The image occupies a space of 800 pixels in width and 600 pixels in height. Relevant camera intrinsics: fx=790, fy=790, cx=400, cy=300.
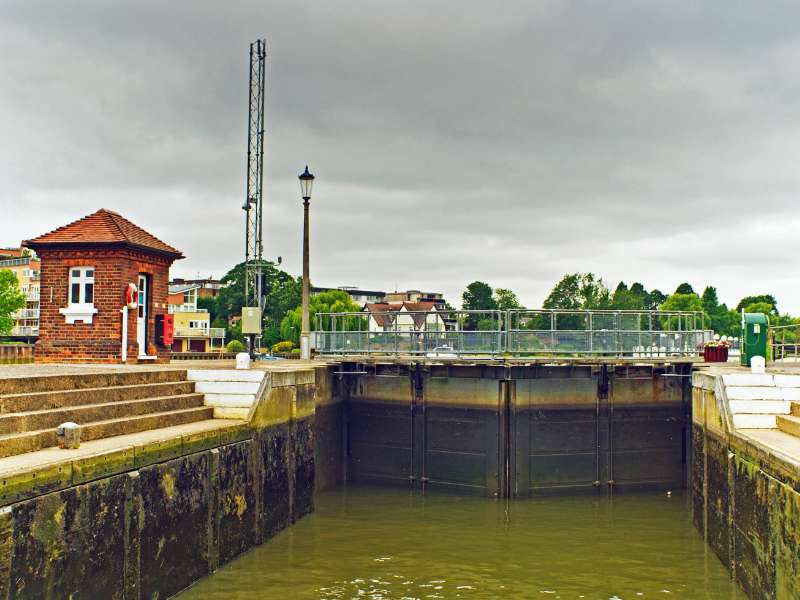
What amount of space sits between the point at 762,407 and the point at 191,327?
8515 centimetres

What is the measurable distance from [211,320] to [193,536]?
95.2 meters

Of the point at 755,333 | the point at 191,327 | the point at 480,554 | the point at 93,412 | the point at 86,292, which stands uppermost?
the point at 86,292

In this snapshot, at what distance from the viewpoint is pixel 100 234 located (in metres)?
21.1

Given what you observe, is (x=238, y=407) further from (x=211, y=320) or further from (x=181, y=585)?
(x=211, y=320)

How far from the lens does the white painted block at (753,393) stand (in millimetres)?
14242

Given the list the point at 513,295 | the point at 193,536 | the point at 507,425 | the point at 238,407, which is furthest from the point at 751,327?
the point at 513,295

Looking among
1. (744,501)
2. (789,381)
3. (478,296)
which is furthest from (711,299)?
(744,501)

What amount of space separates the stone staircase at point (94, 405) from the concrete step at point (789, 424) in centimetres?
1068

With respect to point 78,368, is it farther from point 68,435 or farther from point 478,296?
point 478,296

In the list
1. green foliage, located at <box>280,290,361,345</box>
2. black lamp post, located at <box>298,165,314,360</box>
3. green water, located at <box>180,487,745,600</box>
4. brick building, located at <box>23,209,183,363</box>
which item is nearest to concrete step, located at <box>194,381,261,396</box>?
green water, located at <box>180,487,745,600</box>

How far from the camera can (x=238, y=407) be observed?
52.3 feet

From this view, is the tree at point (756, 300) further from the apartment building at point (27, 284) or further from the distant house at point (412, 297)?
the apartment building at point (27, 284)

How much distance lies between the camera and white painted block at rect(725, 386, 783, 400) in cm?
1424

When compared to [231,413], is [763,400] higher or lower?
higher
